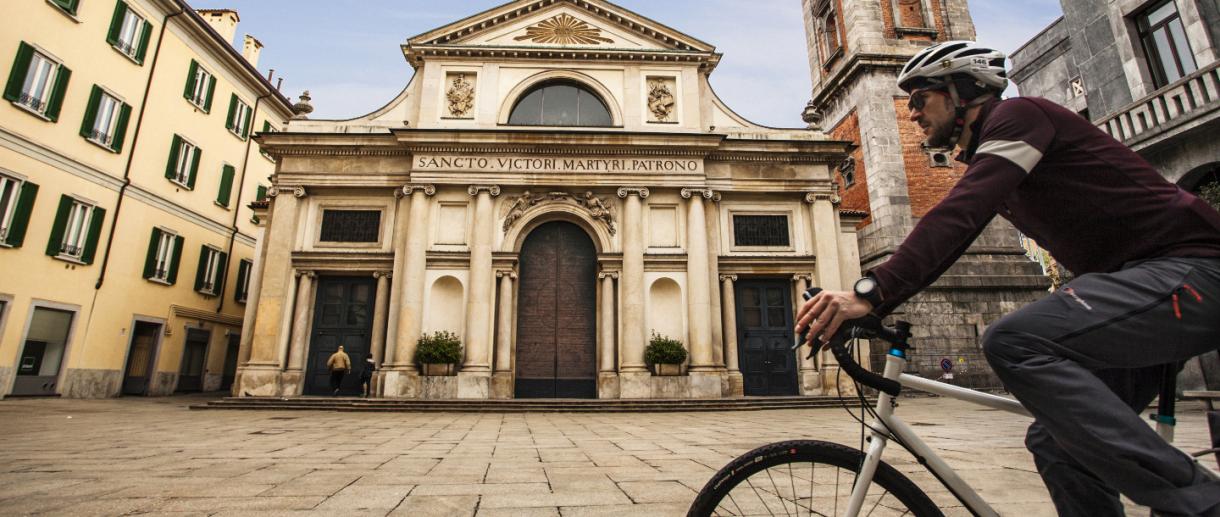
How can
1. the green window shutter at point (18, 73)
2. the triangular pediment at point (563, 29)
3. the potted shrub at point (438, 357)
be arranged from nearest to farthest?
the green window shutter at point (18, 73) < the potted shrub at point (438, 357) < the triangular pediment at point (563, 29)

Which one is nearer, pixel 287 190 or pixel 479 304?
pixel 479 304

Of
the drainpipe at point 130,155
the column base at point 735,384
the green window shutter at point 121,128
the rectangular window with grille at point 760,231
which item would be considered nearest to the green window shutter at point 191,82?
the drainpipe at point 130,155

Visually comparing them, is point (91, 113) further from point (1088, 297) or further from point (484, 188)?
point (1088, 297)

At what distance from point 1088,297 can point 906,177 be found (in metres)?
20.4

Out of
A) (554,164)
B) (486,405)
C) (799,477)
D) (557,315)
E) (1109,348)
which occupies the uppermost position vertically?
(554,164)

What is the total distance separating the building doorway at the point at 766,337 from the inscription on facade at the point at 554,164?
425cm

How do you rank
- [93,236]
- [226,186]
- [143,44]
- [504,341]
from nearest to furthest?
1. [504,341]
2. [93,236]
3. [143,44]
4. [226,186]

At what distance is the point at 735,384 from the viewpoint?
15609 mm

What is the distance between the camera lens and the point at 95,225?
16.3 m

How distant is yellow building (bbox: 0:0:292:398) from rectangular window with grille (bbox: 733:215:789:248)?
1936 centimetres

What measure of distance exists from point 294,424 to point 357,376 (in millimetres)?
6641

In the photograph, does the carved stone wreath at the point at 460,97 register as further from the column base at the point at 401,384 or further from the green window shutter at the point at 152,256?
the green window shutter at the point at 152,256

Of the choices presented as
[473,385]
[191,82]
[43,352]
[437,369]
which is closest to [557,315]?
[473,385]

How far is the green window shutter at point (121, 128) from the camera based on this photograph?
1694cm
